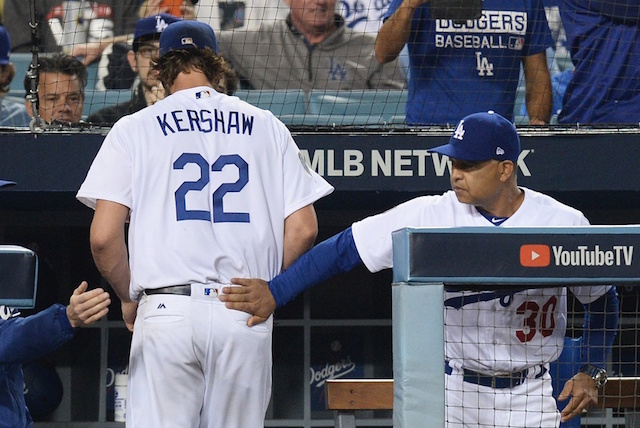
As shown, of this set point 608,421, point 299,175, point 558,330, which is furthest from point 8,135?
point 608,421

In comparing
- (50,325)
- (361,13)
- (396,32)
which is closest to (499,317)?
(50,325)

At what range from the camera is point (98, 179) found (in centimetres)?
319

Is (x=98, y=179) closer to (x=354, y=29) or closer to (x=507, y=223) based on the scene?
(x=507, y=223)

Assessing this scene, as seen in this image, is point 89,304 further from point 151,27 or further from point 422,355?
point 151,27

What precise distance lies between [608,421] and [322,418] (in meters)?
1.53

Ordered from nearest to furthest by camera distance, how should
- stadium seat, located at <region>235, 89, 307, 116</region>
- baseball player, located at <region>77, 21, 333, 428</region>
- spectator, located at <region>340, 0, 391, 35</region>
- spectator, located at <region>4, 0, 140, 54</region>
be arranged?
1. baseball player, located at <region>77, 21, 333, 428</region>
2. stadium seat, located at <region>235, 89, 307, 116</region>
3. spectator, located at <region>340, 0, 391, 35</region>
4. spectator, located at <region>4, 0, 140, 54</region>

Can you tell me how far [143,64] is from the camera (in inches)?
216

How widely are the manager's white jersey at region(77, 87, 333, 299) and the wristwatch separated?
1075 millimetres

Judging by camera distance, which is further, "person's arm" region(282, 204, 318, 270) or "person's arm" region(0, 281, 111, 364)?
"person's arm" region(282, 204, 318, 270)

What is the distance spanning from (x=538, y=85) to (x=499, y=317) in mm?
2290

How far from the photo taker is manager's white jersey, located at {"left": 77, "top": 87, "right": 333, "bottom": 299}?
3141 millimetres

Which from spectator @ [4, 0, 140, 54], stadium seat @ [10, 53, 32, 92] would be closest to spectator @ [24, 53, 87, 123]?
spectator @ [4, 0, 140, 54]

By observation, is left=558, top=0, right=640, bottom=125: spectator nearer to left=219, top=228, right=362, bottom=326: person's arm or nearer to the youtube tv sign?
left=219, top=228, right=362, bottom=326: person's arm

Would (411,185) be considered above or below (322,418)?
above
